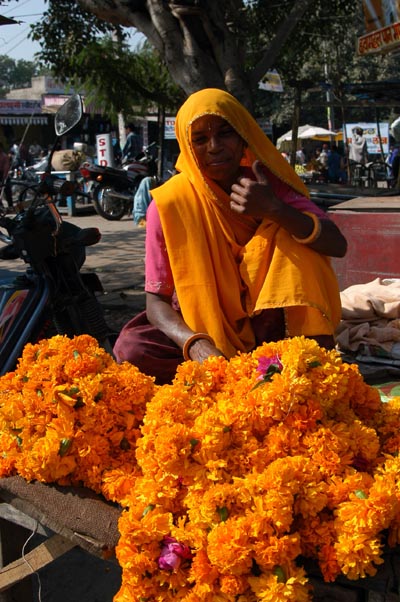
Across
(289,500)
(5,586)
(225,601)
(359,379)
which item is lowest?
(5,586)

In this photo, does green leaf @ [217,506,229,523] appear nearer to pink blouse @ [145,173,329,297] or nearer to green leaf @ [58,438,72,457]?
green leaf @ [58,438,72,457]

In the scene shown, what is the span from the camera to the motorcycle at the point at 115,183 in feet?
40.4

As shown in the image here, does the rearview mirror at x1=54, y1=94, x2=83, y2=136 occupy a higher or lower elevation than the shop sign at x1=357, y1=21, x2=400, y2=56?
lower

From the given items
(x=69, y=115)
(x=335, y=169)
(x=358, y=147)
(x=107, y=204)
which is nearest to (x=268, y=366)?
(x=69, y=115)

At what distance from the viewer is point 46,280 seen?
3.69 metres

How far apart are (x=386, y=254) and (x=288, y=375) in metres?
3.29

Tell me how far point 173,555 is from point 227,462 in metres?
0.24

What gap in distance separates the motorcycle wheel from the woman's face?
1057 centimetres

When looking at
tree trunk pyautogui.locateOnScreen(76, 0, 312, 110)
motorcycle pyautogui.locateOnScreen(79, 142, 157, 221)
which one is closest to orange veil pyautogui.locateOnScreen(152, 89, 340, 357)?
tree trunk pyautogui.locateOnScreen(76, 0, 312, 110)

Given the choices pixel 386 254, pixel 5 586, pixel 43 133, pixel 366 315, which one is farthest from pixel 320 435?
pixel 43 133

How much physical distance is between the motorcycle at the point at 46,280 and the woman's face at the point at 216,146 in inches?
56.5

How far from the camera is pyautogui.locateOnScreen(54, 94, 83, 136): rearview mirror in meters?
3.69

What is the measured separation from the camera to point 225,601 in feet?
4.45

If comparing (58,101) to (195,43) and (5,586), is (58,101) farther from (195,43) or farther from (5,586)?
(5,586)
